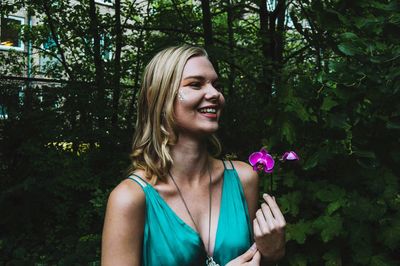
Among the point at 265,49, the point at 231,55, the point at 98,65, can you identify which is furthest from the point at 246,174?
the point at 265,49

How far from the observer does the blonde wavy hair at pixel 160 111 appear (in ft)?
5.54

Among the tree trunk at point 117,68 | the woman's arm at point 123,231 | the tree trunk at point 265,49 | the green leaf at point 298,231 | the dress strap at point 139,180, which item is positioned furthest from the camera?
the tree trunk at point 265,49

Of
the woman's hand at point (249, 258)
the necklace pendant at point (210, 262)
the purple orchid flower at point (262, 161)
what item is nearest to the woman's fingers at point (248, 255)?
the woman's hand at point (249, 258)

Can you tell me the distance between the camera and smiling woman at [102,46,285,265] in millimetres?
1532

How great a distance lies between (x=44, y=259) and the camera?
475 centimetres

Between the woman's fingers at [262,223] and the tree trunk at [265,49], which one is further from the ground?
the tree trunk at [265,49]

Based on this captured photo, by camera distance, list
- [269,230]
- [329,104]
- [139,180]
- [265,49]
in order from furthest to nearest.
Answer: [265,49]
[329,104]
[139,180]
[269,230]

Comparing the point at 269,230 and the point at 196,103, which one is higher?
the point at 196,103

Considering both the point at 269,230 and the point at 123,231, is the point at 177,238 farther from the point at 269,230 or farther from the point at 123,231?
the point at 269,230

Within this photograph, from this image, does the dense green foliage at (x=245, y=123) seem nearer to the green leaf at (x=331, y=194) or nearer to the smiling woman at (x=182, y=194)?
the green leaf at (x=331, y=194)

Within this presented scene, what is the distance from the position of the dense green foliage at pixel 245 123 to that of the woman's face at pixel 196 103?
514 millimetres

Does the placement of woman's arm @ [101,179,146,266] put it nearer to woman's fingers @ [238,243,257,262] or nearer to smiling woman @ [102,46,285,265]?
smiling woman @ [102,46,285,265]

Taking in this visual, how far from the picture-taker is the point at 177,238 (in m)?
1.59

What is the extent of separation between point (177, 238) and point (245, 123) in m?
4.42
